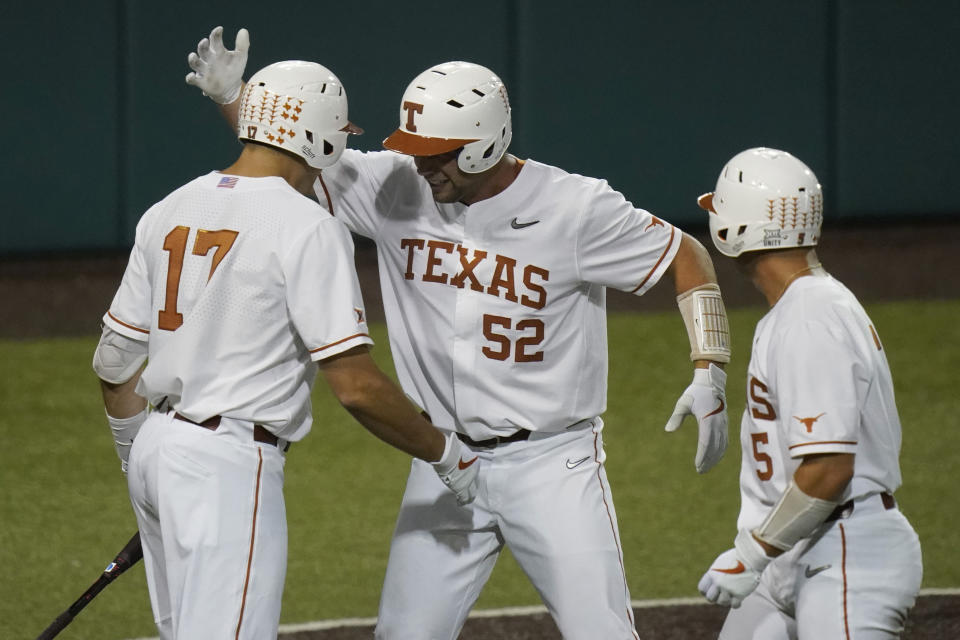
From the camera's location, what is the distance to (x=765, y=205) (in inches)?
144

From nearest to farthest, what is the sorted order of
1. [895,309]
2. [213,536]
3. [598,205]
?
[213,536]
[598,205]
[895,309]

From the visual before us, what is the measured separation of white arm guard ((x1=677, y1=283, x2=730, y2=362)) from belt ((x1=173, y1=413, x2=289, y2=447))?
137 cm

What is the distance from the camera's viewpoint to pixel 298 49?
12.6 metres

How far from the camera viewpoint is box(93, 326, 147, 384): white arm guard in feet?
13.4

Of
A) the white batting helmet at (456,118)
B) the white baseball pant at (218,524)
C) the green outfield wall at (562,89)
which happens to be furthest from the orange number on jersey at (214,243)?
the green outfield wall at (562,89)

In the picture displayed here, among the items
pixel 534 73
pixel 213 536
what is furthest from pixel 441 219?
pixel 534 73

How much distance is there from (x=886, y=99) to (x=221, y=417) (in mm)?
10738

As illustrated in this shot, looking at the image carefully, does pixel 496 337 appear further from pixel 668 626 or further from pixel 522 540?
pixel 668 626

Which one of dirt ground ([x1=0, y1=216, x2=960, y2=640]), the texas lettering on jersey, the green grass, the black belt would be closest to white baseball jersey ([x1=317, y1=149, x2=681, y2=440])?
the texas lettering on jersey

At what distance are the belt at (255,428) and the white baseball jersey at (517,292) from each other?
73cm

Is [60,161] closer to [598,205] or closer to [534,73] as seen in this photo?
[534,73]

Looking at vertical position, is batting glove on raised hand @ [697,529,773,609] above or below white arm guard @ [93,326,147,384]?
below

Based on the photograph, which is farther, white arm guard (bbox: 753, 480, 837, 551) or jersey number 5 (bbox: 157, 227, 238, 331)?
jersey number 5 (bbox: 157, 227, 238, 331)

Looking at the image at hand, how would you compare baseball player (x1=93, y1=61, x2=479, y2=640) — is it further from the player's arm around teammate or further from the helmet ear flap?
the player's arm around teammate
